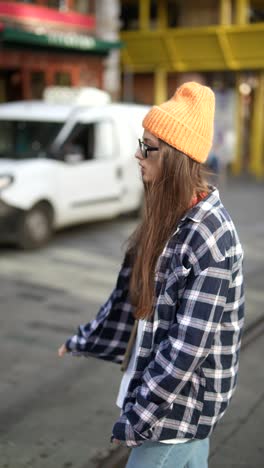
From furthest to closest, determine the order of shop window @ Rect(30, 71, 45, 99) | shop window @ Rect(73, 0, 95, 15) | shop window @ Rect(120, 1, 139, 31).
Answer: shop window @ Rect(120, 1, 139, 31)
shop window @ Rect(73, 0, 95, 15)
shop window @ Rect(30, 71, 45, 99)

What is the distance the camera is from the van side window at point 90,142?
27.2 ft

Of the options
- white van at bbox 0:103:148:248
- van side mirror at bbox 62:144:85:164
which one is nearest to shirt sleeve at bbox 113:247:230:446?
white van at bbox 0:103:148:248

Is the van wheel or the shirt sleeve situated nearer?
the shirt sleeve

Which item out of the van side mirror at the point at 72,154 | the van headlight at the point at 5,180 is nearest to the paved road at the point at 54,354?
the van headlight at the point at 5,180

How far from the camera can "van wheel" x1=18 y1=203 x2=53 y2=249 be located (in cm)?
763

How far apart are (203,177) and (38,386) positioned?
2.59 metres

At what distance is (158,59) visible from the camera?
17.3 meters

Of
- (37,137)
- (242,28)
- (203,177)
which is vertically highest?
(242,28)

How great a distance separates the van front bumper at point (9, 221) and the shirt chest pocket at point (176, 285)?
5747 mm

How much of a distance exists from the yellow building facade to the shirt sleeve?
48.7ft

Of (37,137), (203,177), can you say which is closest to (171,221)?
(203,177)

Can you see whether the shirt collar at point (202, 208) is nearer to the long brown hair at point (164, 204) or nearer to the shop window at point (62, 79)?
the long brown hair at point (164, 204)

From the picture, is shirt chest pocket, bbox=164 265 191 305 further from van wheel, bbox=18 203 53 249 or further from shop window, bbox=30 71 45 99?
shop window, bbox=30 71 45 99

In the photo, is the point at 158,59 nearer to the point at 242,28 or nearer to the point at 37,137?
the point at 242,28
